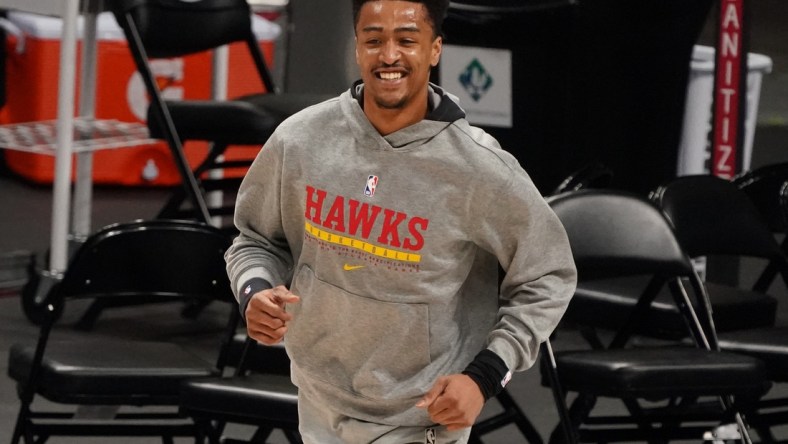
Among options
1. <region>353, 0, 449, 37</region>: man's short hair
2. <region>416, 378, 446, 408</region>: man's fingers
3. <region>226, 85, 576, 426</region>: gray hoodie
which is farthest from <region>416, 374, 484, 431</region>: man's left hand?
<region>353, 0, 449, 37</region>: man's short hair

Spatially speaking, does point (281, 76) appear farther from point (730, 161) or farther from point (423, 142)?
point (423, 142)

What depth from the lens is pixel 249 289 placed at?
2.51 metres

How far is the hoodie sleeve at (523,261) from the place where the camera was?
2.45 meters

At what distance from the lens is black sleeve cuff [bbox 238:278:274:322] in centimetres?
250

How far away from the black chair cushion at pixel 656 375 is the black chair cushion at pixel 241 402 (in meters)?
0.71

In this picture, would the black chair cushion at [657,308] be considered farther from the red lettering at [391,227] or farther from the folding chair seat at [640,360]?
the red lettering at [391,227]

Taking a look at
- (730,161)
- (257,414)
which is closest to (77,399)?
(257,414)

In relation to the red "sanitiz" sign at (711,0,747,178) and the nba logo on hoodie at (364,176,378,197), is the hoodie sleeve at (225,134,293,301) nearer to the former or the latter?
the nba logo on hoodie at (364,176,378,197)

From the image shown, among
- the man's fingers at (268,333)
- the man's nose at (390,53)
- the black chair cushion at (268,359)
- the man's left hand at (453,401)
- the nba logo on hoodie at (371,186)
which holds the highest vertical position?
the man's nose at (390,53)

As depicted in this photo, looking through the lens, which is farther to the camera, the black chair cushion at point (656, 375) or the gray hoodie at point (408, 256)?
the black chair cushion at point (656, 375)

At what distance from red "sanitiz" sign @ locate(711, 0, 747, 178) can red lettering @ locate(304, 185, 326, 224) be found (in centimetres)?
368

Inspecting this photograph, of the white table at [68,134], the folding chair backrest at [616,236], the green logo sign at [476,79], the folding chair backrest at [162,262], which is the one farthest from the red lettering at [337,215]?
the green logo sign at [476,79]

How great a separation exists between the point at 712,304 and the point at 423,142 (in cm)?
231

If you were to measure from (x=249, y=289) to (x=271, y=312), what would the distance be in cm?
15
